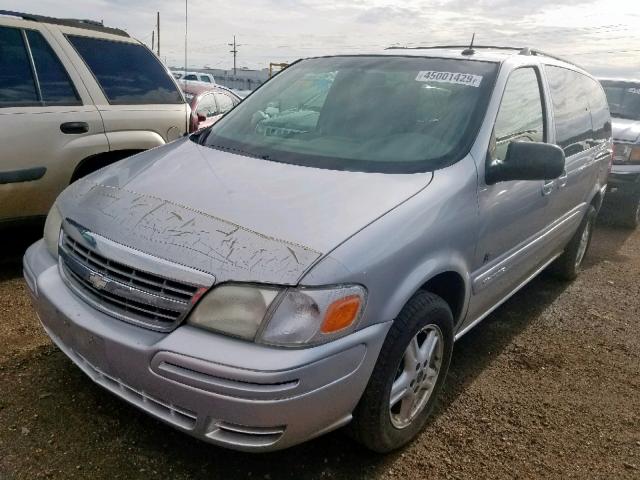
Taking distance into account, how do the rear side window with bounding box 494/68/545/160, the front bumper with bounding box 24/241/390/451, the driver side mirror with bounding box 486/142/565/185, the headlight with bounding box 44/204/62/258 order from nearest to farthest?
the front bumper with bounding box 24/241/390/451
the headlight with bounding box 44/204/62/258
the driver side mirror with bounding box 486/142/565/185
the rear side window with bounding box 494/68/545/160

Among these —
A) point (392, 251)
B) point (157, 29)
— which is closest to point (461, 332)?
point (392, 251)

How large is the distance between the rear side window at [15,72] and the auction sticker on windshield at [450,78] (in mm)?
2602

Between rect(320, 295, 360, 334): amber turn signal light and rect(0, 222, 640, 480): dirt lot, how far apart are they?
0.68m

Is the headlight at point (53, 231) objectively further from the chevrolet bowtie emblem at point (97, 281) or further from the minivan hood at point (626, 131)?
the minivan hood at point (626, 131)

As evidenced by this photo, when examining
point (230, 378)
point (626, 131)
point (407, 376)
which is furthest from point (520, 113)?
point (626, 131)

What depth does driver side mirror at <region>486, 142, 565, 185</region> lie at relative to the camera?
2477mm

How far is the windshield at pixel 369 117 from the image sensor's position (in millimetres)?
2512

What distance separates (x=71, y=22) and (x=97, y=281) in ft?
9.98

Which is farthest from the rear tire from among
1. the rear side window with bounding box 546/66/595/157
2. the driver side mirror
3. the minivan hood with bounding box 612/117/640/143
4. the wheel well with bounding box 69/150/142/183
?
the wheel well with bounding box 69/150/142/183

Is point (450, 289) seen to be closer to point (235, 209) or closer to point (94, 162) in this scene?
point (235, 209)

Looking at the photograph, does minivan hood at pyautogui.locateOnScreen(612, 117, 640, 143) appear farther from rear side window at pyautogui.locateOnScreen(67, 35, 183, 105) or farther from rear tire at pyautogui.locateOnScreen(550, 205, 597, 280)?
rear side window at pyautogui.locateOnScreen(67, 35, 183, 105)

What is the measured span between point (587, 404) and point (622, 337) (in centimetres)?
112

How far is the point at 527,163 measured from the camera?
8.15 ft

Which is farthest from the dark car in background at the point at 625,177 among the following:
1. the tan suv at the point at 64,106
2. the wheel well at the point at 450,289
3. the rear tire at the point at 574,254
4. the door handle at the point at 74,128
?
the door handle at the point at 74,128
